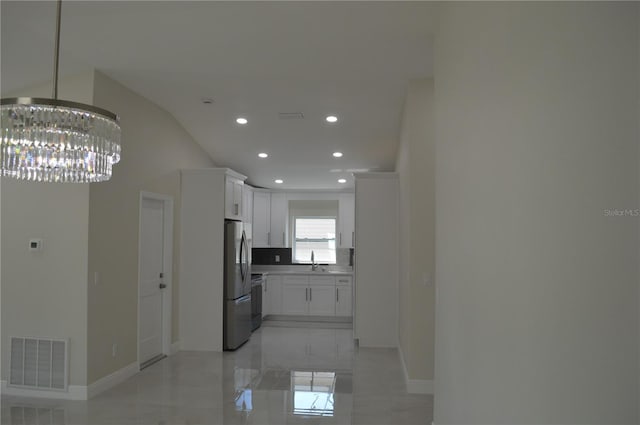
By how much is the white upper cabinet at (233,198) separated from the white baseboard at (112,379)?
87.4 inches

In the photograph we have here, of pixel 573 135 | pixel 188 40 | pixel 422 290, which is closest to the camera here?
pixel 573 135

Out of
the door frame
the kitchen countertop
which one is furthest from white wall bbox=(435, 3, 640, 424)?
the kitchen countertop

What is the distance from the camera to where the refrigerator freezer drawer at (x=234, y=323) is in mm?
6344

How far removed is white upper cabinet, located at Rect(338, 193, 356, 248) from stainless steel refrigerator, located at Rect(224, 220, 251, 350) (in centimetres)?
319

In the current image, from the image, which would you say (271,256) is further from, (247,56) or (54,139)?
(54,139)

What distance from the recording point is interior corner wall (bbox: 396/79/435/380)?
15.4ft

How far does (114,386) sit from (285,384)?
169cm

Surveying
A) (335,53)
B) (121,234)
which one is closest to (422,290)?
(335,53)

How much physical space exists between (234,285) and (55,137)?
451 centimetres

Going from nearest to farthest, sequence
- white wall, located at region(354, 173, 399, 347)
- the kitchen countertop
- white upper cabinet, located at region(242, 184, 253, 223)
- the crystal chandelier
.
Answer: the crystal chandelier → white wall, located at region(354, 173, 399, 347) → white upper cabinet, located at region(242, 184, 253, 223) → the kitchen countertop

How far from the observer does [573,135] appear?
1.38 metres

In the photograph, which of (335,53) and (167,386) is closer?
(335,53)

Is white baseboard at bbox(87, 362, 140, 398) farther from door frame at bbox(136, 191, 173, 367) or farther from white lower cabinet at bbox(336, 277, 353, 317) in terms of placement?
white lower cabinet at bbox(336, 277, 353, 317)

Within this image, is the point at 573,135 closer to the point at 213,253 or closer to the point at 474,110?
the point at 474,110
